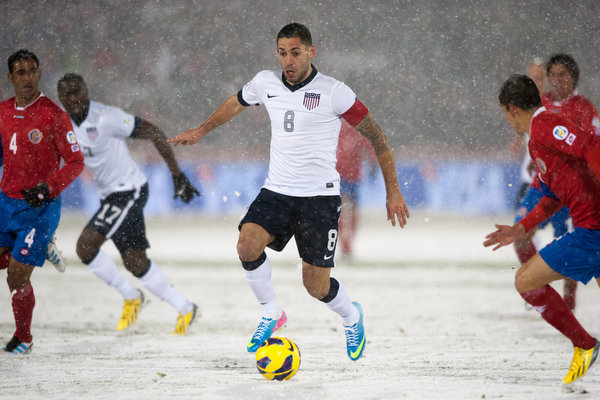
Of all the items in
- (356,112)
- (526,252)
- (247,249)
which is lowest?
(526,252)

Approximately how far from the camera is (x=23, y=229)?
5.35m

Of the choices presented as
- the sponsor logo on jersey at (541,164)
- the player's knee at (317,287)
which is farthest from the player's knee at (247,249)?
the sponsor logo on jersey at (541,164)

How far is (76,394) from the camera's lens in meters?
4.09

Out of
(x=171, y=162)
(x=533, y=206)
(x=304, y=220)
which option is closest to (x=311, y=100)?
(x=304, y=220)

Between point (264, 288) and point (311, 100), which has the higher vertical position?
point (311, 100)

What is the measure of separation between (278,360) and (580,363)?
1.75 metres

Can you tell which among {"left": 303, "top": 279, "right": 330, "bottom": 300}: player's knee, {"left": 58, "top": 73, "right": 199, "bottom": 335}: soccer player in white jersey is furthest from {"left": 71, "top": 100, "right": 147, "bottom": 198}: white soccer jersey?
{"left": 303, "top": 279, "right": 330, "bottom": 300}: player's knee

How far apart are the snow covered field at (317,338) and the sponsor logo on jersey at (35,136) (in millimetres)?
1565

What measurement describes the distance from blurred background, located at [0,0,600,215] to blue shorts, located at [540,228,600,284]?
13.0 meters

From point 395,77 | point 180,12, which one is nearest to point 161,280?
point 395,77

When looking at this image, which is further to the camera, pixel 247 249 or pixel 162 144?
pixel 162 144

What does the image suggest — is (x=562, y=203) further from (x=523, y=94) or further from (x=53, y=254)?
(x=53, y=254)

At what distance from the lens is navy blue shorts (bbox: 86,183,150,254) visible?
651cm

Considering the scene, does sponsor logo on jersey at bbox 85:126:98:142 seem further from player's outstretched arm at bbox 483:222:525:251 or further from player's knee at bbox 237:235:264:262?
player's outstretched arm at bbox 483:222:525:251
